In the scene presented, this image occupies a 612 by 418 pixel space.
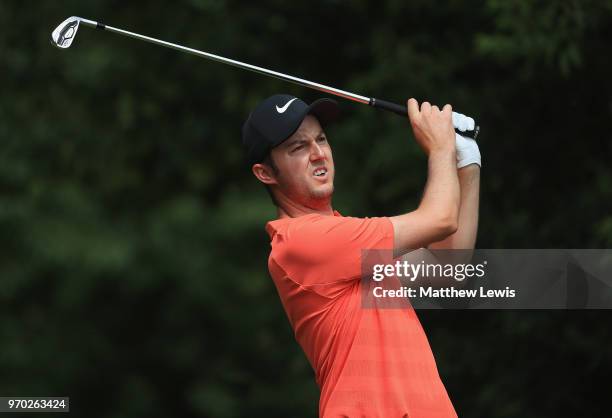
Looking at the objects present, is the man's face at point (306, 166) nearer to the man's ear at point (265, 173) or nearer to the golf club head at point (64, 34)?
the man's ear at point (265, 173)

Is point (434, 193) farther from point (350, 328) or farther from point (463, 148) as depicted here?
point (350, 328)

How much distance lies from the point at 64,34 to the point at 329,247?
1387mm

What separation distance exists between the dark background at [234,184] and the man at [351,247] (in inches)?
100

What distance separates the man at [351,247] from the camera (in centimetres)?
373

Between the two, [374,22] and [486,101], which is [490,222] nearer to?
[486,101]

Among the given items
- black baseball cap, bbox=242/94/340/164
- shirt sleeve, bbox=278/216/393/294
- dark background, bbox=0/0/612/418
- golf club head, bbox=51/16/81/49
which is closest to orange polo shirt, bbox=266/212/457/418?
shirt sleeve, bbox=278/216/393/294

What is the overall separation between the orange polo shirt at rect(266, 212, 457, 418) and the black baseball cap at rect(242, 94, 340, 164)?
288 millimetres

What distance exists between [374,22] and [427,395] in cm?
503

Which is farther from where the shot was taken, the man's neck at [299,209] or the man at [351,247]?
A: the man's neck at [299,209]

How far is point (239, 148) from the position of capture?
10.2 metres

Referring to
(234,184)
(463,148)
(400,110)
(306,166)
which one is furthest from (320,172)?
(234,184)

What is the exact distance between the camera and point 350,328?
3809mm

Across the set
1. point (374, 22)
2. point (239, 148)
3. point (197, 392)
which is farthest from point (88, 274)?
point (374, 22)

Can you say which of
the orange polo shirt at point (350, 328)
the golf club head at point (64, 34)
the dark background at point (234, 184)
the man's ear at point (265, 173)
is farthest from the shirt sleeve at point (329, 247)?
the dark background at point (234, 184)
